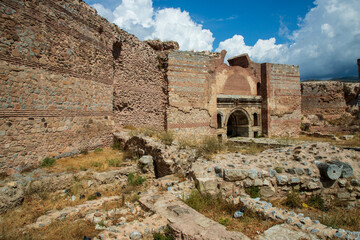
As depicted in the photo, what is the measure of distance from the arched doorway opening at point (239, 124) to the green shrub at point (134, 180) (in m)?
11.1

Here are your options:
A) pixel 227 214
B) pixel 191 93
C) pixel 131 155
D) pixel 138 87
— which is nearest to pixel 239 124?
pixel 191 93

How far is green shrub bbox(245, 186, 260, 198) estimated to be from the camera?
190 inches

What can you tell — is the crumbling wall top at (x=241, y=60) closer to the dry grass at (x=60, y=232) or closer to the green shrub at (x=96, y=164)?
the green shrub at (x=96, y=164)

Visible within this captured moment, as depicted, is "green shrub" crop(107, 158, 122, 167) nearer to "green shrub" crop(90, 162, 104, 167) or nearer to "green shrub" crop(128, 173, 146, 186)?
"green shrub" crop(90, 162, 104, 167)

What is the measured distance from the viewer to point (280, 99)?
54.9ft

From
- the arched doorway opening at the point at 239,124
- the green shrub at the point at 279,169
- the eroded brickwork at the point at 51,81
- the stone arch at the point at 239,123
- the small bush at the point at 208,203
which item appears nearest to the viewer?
the small bush at the point at 208,203

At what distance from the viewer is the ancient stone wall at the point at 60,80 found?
18.0 feet

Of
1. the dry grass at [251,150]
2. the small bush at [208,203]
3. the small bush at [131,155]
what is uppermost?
the dry grass at [251,150]

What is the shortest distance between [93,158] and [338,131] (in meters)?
18.8

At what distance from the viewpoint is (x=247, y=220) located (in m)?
3.72

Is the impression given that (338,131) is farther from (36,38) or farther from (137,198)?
(36,38)

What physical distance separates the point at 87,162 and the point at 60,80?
2780mm

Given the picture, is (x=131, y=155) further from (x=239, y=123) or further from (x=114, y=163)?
(x=239, y=123)

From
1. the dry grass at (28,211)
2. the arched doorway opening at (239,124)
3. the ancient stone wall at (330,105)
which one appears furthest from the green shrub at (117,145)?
the ancient stone wall at (330,105)
